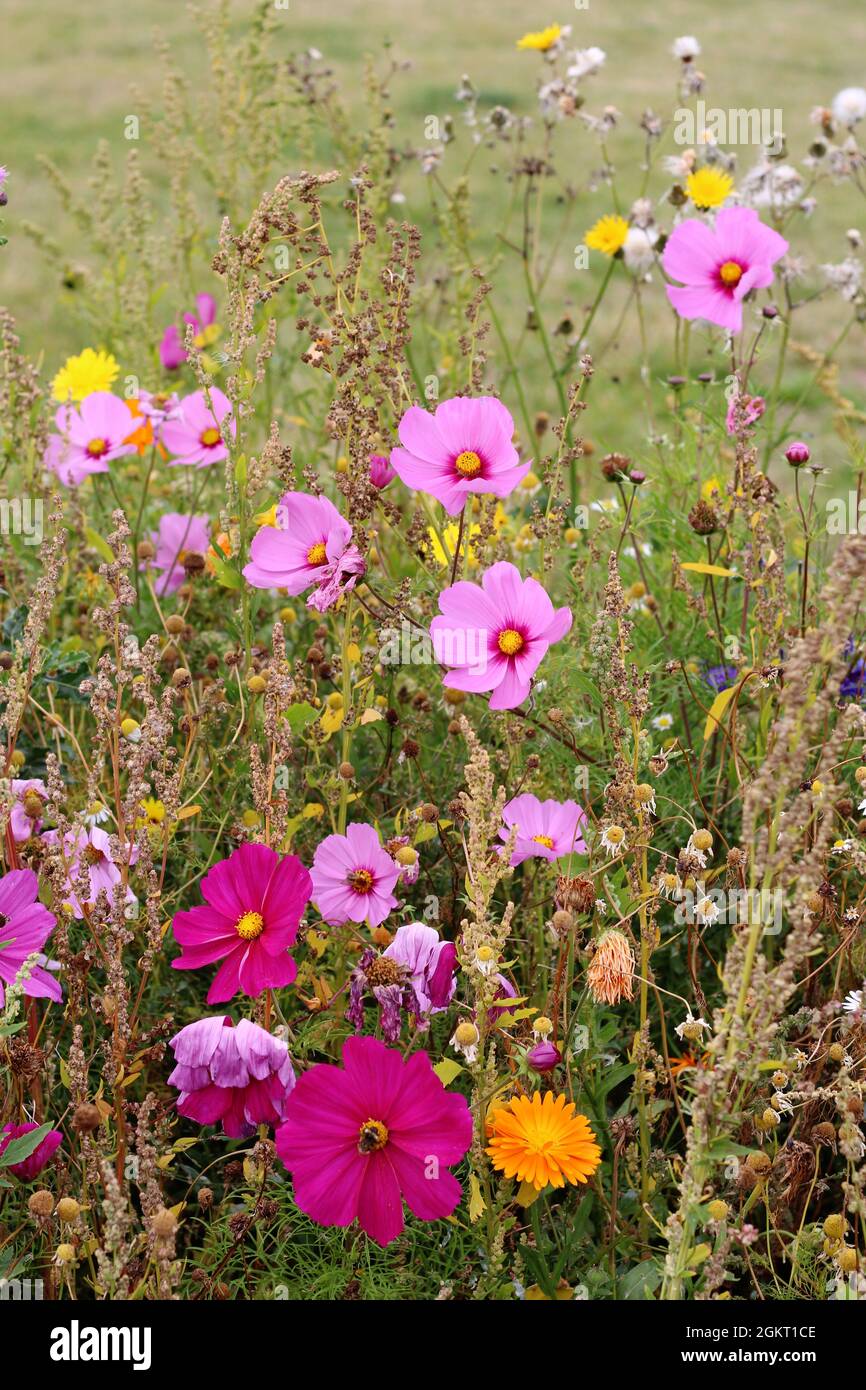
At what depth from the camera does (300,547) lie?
1.49 meters

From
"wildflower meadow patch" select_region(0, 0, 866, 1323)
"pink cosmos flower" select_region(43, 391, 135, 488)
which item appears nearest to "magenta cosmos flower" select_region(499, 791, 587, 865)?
"wildflower meadow patch" select_region(0, 0, 866, 1323)

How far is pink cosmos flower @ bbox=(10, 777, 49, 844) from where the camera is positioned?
1465 mm

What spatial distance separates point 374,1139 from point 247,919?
22 cm

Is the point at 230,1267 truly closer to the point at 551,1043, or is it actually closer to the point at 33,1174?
the point at 33,1174

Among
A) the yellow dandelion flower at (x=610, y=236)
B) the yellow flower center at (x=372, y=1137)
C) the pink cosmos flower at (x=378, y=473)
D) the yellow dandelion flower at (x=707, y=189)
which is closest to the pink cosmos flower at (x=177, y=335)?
the yellow dandelion flower at (x=610, y=236)

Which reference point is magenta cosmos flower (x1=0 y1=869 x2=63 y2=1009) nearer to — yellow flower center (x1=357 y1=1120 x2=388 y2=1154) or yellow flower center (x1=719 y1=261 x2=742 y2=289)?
yellow flower center (x1=357 y1=1120 x2=388 y2=1154)

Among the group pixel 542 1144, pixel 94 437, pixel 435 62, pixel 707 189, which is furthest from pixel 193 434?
pixel 435 62

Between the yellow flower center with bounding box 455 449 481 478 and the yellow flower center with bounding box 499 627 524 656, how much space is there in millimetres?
169

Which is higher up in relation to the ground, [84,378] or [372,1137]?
[84,378]

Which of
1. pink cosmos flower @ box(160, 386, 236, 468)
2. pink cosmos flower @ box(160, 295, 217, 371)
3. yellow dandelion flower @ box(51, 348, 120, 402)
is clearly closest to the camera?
pink cosmos flower @ box(160, 386, 236, 468)

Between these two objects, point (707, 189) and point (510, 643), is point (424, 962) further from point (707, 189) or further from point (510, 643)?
point (707, 189)

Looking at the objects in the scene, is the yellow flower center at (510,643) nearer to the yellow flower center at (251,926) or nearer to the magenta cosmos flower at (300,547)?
the magenta cosmos flower at (300,547)

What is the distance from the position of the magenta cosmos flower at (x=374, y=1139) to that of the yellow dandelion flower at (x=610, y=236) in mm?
1576
